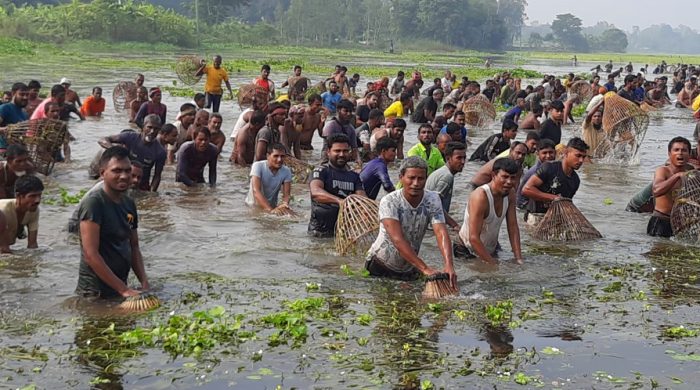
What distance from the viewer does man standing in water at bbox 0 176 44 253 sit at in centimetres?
805

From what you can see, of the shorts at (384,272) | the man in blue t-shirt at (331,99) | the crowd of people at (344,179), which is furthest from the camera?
the man in blue t-shirt at (331,99)

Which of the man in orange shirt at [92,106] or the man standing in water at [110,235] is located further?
the man in orange shirt at [92,106]

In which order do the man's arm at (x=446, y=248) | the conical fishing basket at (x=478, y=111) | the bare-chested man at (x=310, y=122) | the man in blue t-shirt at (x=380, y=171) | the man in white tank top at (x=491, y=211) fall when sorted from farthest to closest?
1. the conical fishing basket at (x=478, y=111)
2. the bare-chested man at (x=310, y=122)
3. the man in blue t-shirt at (x=380, y=171)
4. the man in white tank top at (x=491, y=211)
5. the man's arm at (x=446, y=248)

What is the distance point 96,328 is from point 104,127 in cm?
1366

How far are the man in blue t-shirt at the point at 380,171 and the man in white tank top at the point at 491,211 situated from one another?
1310mm

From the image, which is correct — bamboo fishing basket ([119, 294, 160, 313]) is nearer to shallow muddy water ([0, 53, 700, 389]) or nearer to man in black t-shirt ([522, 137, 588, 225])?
shallow muddy water ([0, 53, 700, 389])

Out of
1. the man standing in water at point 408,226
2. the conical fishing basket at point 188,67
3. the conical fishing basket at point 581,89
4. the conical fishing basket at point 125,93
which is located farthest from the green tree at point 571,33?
the man standing in water at point 408,226

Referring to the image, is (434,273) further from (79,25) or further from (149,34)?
(149,34)

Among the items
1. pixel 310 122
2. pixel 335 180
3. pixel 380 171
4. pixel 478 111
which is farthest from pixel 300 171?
pixel 478 111

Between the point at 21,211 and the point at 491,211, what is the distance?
14.8ft

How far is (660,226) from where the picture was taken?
1075 centimetres

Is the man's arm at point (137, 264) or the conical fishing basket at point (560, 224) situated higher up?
the man's arm at point (137, 264)

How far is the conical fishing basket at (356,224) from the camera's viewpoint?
8633 millimetres

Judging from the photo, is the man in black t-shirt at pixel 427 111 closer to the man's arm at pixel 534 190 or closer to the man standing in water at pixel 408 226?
the man's arm at pixel 534 190
